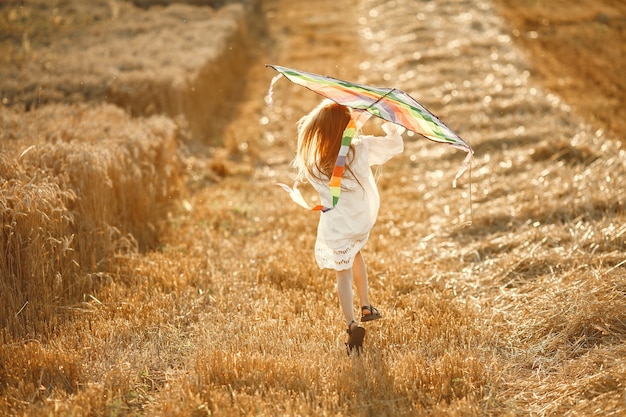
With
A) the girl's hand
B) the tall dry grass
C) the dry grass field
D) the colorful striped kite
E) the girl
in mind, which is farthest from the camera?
the tall dry grass

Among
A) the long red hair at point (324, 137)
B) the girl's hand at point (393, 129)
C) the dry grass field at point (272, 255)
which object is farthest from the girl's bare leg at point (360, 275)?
the girl's hand at point (393, 129)

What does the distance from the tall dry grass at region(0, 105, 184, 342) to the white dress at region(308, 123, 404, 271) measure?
2027 millimetres

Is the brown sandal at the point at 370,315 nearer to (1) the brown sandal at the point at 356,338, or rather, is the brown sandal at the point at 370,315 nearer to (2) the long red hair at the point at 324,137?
(1) the brown sandal at the point at 356,338

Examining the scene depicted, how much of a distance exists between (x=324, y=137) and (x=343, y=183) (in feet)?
1.10

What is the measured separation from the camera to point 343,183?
4.41m

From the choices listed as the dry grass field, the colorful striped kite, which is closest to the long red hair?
the colorful striped kite

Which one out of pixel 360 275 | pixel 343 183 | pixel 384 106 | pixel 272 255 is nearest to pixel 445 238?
pixel 272 255

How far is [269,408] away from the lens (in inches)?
142

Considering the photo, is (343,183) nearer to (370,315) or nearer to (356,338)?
(370,315)

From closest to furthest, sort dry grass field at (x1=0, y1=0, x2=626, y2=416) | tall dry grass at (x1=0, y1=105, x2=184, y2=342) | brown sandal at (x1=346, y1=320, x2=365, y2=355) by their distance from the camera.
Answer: dry grass field at (x1=0, y1=0, x2=626, y2=416) → brown sandal at (x1=346, y1=320, x2=365, y2=355) → tall dry grass at (x1=0, y1=105, x2=184, y2=342)

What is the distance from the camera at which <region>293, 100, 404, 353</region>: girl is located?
443 cm

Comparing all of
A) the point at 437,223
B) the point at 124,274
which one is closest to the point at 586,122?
the point at 437,223

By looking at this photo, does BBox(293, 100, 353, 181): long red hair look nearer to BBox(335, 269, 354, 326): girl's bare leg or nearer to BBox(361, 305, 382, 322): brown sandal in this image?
BBox(335, 269, 354, 326): girl's bare leg

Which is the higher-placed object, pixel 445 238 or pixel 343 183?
pixel 343 183
